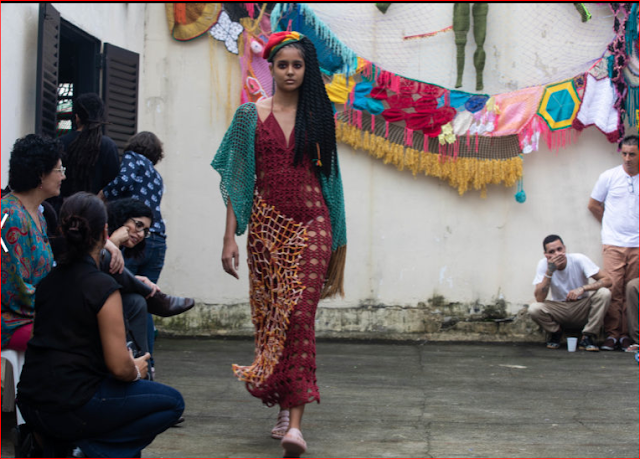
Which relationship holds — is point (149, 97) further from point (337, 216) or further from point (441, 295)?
point (337, 216)

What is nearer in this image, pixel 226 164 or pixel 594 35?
pixel 226 164

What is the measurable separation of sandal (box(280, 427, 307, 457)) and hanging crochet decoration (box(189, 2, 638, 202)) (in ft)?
14.3

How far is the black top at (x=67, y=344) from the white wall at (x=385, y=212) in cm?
490

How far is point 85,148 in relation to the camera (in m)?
5.23

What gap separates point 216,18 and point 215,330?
2785 mm

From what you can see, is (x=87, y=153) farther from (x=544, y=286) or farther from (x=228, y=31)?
(x=544, y=286)

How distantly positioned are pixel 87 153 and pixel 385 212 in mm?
3294

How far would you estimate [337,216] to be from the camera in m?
4.32

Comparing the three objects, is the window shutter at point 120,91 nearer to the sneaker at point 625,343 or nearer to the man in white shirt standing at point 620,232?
the man in white shirt standing at point 620,232

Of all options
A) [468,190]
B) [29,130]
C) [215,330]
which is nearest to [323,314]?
[215,330]

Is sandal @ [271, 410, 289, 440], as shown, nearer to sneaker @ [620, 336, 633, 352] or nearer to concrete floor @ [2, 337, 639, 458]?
concrete floor @ [2, 337, 639, 458]

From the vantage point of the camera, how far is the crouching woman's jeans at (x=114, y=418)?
289 cm

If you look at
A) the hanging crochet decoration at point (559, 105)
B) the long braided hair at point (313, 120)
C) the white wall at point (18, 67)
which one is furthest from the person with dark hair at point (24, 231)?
the hanging crochet decoration at point (559, 105)

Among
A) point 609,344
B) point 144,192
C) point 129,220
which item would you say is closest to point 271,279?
point 129,220
